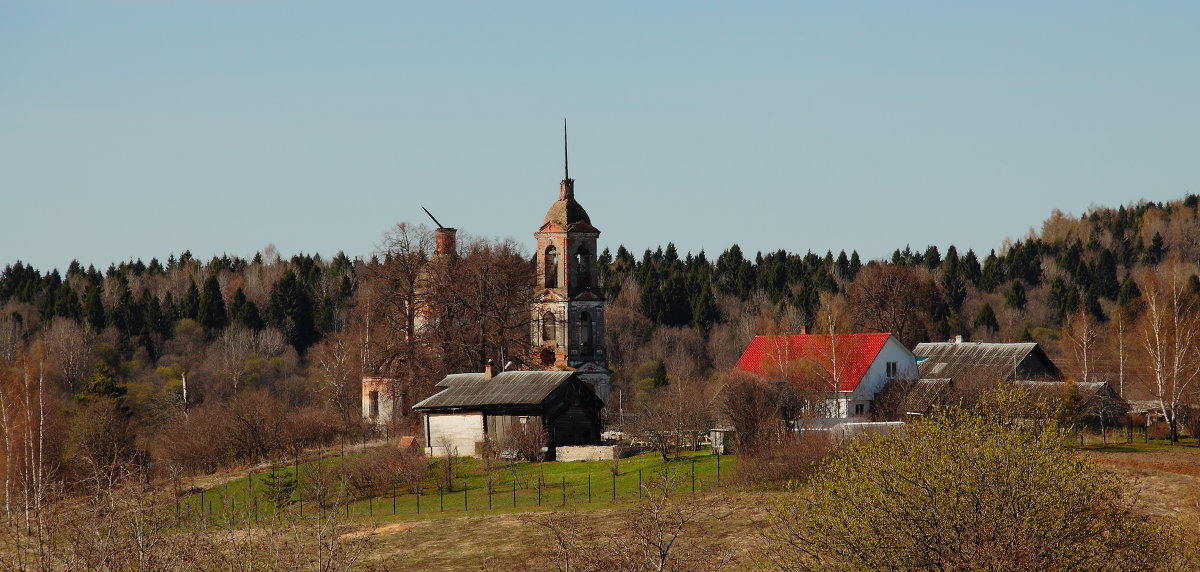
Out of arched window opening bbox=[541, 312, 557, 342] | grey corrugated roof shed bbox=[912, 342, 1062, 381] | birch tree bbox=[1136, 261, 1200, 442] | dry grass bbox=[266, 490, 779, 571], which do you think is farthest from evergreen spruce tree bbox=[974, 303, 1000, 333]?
dry grass bbox=[266, 490, 779, 571]

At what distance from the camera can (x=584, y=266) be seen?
176 feet

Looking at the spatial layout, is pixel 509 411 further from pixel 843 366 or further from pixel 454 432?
pixel 843 366

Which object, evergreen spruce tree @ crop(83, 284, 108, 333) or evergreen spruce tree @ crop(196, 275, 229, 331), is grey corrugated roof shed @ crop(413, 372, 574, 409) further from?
evergreen spruce tree @ crop(196, 275, 229, 331)

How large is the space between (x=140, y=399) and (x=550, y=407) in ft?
115

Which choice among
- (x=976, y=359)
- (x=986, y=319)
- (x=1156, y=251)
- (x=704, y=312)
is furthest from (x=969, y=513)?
(x=1156, y=251)

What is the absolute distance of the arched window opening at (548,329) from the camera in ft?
175

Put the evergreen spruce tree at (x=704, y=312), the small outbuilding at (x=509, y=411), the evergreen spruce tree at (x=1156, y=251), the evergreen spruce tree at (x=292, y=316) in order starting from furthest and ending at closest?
the evergreen spruce tree at (x=1156, y=251) < the evergreen spruce tree at (x=292, y=316) < the evergreen spruce tree at (x=704, y=312) < the small outbuilding at (x=509, y=411)

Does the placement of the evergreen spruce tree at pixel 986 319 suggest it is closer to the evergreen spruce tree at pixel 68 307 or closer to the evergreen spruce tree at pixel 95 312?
the evergreen spruce tree at pixel 95 312

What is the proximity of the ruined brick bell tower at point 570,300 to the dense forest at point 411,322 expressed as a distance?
1525 millimetres

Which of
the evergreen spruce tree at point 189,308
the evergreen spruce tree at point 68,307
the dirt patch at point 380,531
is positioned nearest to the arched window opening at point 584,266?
the dirt patch at point 380,531

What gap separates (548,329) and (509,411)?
8382mm

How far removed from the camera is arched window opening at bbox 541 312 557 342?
53.3 m

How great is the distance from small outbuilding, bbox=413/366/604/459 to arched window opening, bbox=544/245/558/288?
650cm

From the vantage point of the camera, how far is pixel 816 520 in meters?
21.0
